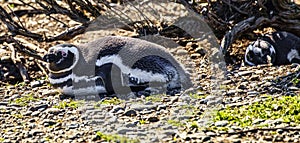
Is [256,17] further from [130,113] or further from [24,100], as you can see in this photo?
[24,100]

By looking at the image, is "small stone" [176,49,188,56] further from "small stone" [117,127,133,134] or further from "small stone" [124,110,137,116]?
"small stone" [117,127,133,134]

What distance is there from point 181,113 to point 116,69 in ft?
2.99

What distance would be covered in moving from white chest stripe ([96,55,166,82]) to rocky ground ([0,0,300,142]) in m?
0.23

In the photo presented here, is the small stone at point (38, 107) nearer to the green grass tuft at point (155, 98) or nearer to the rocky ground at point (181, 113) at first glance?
the rocky ground at point (181, 113)

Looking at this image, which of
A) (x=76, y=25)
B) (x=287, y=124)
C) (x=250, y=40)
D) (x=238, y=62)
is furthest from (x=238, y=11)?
(x=287, y=124)

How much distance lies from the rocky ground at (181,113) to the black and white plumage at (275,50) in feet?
0.64

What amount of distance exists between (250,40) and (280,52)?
1.95ft

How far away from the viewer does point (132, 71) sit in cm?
590

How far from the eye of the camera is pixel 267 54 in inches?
256

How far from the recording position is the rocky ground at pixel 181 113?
188 inches

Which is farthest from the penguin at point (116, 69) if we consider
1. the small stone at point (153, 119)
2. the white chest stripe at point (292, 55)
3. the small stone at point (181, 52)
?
the white chest stripe at point (292, 55)

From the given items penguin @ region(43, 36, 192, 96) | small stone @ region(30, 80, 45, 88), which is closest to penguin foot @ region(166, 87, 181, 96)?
penguin @ region(43, 36, 192, 96)

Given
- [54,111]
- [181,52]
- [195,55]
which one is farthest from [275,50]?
[54,111]

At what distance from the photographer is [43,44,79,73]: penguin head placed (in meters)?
6.06
